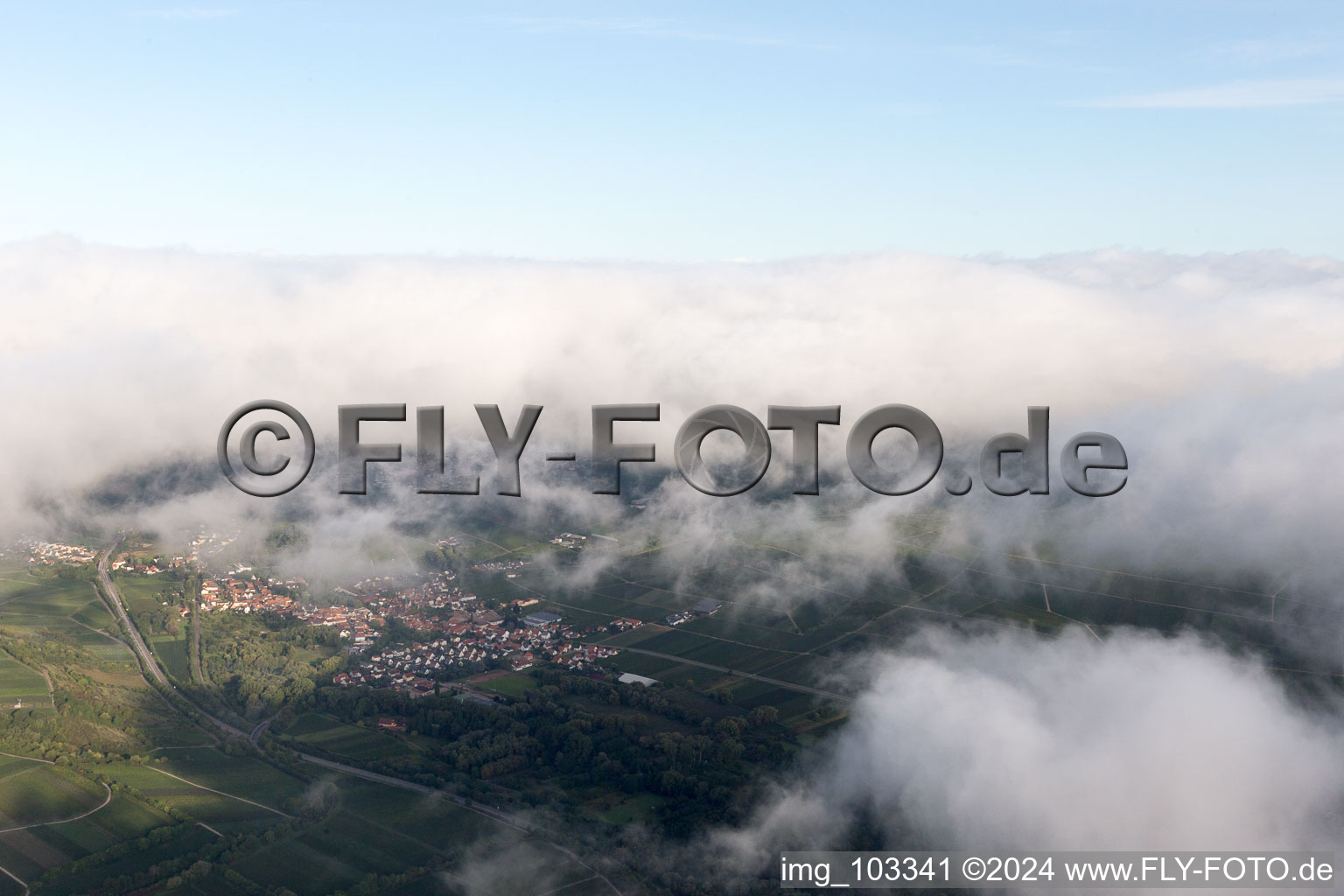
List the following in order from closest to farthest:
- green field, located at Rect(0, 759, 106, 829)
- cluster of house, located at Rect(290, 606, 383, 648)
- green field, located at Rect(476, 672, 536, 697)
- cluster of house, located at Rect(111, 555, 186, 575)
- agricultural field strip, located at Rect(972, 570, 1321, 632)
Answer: green field, located at Rect(0, 759, 106, 829), agricultural field strip, located at Rect(972, 570, 1321, 632), green field, located at Rect(476, 672, 536, 697), cluster of house, located at Rect(290, 606, 383, 648), cluster of house, located at Rect(111, 555, 186, 575)

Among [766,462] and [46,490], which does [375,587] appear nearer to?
[46,490]

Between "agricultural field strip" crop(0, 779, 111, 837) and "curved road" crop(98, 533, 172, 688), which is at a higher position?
"curved road" crop(98, 533, 172, 688)

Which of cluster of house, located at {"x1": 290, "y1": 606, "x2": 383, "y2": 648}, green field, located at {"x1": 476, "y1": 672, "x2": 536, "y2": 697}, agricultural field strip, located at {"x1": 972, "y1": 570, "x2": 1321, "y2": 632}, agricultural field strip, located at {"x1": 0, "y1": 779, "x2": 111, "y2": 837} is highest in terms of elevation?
agricultural field strip, located at {"x1": 972, "y1": 570, "x2": 1321, "y2": 632}

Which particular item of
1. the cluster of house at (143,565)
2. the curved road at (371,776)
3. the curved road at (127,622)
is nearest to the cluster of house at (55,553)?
the curved road at (127,622)

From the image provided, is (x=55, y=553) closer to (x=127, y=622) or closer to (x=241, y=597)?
(x=127, y=622)

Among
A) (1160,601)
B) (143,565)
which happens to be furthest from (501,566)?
(1160,601)

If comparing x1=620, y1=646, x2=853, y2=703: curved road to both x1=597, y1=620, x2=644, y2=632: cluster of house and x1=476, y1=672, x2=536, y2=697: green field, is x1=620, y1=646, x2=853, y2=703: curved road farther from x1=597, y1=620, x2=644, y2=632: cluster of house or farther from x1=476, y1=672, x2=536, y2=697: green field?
x1=476, y1=672, x2=536, y2=697: green field

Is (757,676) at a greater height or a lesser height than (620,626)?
lesser

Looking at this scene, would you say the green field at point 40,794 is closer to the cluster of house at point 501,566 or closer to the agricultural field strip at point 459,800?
the agricultural field strip at point 459,800

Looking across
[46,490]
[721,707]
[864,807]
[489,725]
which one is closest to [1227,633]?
[864,807]

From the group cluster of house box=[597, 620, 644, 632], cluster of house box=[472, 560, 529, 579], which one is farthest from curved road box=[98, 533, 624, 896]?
cluster of house box=[472, 560, 529, 579]
